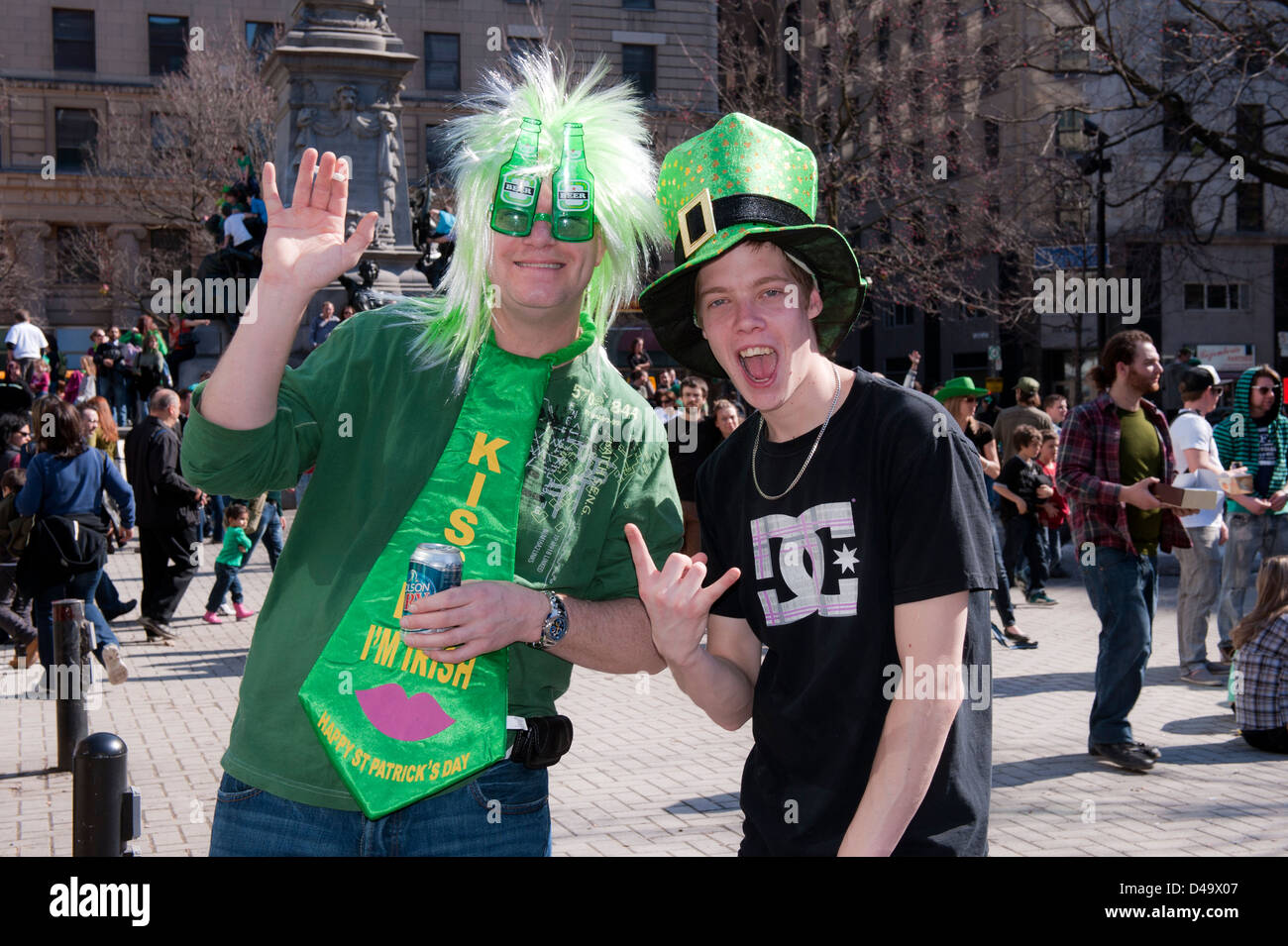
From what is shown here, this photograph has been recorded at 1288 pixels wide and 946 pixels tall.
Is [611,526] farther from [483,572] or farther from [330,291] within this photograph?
[330,291]

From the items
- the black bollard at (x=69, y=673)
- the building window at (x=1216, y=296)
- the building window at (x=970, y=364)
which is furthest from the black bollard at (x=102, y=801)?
the building window at (x=1216, y=296)

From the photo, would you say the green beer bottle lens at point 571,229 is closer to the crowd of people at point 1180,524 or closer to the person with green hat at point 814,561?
the person with green hat at point 814,561

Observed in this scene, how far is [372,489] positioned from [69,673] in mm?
4998

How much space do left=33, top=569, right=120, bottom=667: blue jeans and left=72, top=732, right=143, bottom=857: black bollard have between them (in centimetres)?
510

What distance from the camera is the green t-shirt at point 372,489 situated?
2.53 m

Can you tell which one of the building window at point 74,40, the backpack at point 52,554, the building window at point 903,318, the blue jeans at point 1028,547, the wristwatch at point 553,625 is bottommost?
the blue jeans at point 1028,547

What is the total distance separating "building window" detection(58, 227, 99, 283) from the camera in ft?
141

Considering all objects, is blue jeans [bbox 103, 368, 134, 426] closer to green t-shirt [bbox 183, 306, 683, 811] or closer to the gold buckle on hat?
green t-shirt [bbox 183, 306, 683, 811]

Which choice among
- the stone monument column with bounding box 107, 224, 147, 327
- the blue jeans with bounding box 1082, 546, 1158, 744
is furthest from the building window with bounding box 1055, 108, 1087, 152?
the stone monument column with bounding box 107, 224, 147, 327

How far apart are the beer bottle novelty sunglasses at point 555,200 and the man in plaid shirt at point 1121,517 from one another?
4.81 metres

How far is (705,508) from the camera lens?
281 cm

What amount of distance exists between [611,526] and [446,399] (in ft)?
1.51
